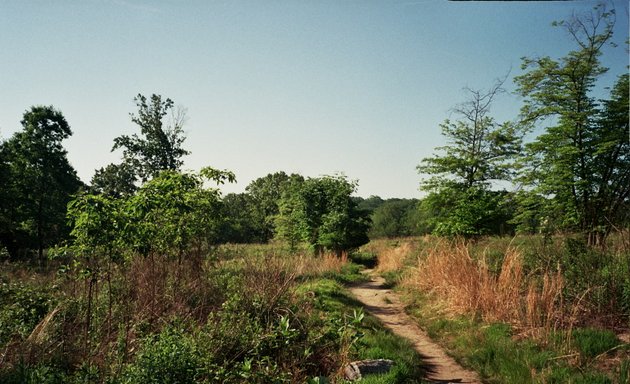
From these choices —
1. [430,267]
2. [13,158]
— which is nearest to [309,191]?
[430,267]

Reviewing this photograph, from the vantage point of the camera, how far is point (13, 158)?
23672 mm

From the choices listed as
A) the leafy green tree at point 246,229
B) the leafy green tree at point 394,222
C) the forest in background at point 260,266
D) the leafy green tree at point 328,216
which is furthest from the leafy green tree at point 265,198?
the forest in background at point 260,266

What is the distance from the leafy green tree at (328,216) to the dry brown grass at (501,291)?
29.9 feet

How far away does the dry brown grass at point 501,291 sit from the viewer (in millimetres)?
6109

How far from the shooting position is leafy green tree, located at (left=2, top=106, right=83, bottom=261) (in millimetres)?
22625

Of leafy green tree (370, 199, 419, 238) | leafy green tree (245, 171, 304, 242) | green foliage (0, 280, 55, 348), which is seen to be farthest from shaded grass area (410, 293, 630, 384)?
leafy green tree (370, 199, 419, 238)

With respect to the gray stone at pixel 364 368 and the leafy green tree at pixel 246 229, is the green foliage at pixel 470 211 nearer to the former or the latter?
the gray stone at pixel 364 368

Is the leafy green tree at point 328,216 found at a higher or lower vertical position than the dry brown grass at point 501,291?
higher

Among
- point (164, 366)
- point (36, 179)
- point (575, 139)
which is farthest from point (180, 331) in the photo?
point (36, 179)

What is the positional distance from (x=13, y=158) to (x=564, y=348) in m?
30.0

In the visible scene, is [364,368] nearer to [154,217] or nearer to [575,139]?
[154,217]

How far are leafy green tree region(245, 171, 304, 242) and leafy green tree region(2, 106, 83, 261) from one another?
2489 cm

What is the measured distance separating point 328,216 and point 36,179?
62.9 ft

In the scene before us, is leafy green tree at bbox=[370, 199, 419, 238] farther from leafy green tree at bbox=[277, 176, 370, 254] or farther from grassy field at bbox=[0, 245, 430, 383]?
grassy field at bbox=[0, 245, 430, 383]
